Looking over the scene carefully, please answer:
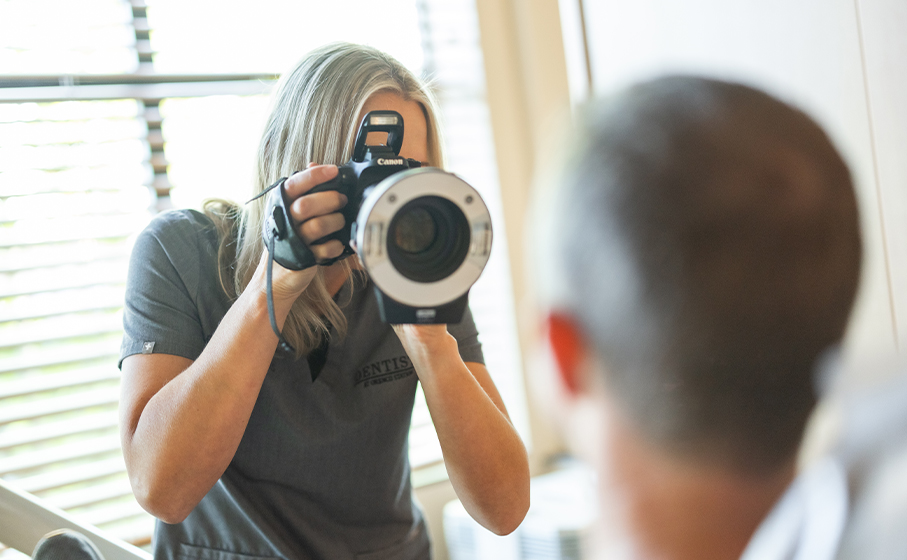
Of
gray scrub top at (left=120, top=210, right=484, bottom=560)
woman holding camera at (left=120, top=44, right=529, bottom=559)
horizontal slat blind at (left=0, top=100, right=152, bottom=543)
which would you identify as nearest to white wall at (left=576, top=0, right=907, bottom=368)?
woman holding camera at (left=120, top=44, right=529, bottom=559)

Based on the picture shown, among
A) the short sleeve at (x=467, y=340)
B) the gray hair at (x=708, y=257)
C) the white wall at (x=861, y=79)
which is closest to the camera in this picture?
the gray hair at (x=708, y=257)

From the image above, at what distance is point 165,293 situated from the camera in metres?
Result: 0.89

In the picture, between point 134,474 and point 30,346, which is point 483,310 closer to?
point 30,346

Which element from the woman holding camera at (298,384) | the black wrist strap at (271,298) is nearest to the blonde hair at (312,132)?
the woman holding camera at (298,384)

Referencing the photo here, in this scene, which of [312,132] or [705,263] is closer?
[705,263]

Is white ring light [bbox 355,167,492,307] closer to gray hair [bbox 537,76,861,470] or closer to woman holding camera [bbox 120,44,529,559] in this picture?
woman holding camera [bbox 120,44,529,559]

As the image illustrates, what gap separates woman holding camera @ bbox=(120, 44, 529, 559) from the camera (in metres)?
0.81

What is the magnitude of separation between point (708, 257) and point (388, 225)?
1.15 feet

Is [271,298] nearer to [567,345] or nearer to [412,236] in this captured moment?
[412,236]

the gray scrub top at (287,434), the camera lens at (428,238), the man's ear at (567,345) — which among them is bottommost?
the gray scrub top at (287,434)

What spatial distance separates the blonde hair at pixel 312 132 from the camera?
928 millimetres

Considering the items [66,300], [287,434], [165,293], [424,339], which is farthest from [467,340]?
[66,300]

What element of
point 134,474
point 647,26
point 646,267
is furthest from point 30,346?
point 647,26

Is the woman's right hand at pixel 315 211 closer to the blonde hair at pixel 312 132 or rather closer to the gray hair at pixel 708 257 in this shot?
the blonde hair at pixel 312 132
